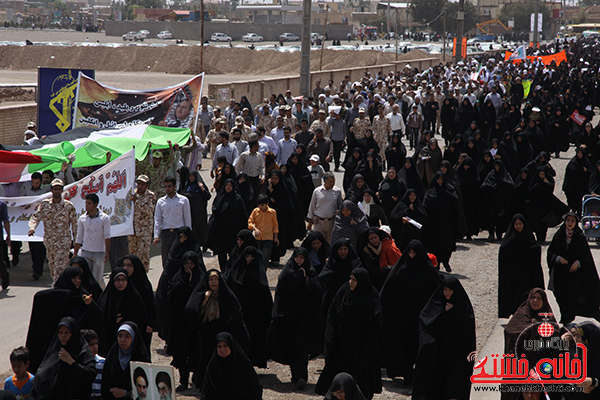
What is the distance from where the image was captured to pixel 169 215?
7746 millimetres

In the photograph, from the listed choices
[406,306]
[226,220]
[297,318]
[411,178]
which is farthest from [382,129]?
A: [297,318]

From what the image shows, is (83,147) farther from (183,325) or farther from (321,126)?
(321,126)

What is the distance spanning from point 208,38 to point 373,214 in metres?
68.6

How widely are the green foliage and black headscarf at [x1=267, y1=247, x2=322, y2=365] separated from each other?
8794cm

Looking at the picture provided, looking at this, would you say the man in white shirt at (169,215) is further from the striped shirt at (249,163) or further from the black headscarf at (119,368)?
the black headscarf at (119,368)

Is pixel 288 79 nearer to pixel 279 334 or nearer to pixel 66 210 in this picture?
pixel 66 210

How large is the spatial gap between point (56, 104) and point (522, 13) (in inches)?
3702

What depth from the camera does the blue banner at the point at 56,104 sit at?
12.5 metres

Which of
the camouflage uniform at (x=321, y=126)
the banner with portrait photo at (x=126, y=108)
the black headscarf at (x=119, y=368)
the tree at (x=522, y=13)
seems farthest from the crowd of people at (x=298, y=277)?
the tree at (x=522, y=13)

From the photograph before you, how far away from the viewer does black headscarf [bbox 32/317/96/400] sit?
4539 millimetres

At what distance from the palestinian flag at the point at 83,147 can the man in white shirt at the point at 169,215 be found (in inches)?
76.4

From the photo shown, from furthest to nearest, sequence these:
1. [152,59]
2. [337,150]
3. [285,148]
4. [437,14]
Result: [437,14], [152,59], [337,150], [285,148]

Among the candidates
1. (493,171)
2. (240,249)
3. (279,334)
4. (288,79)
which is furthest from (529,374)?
(288,79)

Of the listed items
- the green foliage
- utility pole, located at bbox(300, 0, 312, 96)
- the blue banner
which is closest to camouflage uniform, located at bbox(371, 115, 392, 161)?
utility pole, located at bbox(300, 0, 312, 96)
